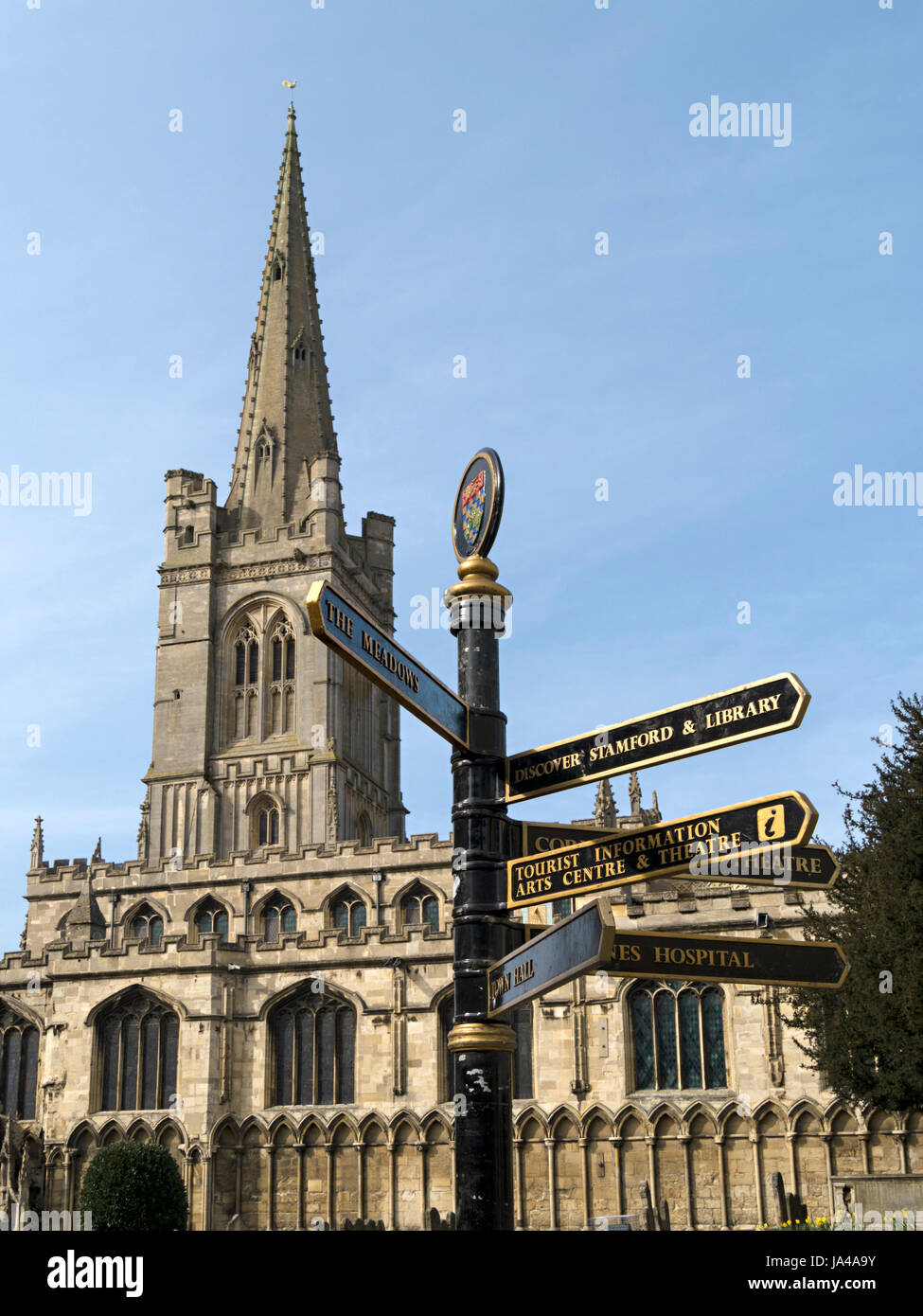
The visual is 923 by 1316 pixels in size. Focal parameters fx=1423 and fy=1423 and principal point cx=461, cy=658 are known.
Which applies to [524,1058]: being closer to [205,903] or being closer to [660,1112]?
[660,1112]

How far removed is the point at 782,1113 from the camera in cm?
3192

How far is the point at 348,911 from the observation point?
146ft

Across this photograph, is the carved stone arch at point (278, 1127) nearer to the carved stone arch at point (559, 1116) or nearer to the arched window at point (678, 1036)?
the carved stone arch at point (559, 1116)

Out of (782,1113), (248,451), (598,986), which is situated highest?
(248,451)

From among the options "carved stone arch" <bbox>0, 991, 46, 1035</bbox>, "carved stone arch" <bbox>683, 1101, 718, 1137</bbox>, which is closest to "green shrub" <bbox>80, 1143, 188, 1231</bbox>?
"carved stone arch" <bbox>0, 991, 46, 1035</bbox>

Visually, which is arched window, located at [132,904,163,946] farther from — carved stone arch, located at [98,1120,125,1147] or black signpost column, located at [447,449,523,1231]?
black signpost column, located at [447,449,523,1231]

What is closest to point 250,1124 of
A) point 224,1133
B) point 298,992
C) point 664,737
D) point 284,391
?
point 224,1133

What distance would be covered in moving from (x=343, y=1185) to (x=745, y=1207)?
9.82 m

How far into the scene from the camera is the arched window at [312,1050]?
35938mm

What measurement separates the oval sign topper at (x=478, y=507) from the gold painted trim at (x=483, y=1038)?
104 inches

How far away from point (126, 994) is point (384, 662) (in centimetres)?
3213

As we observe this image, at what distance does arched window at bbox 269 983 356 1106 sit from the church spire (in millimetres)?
28692
